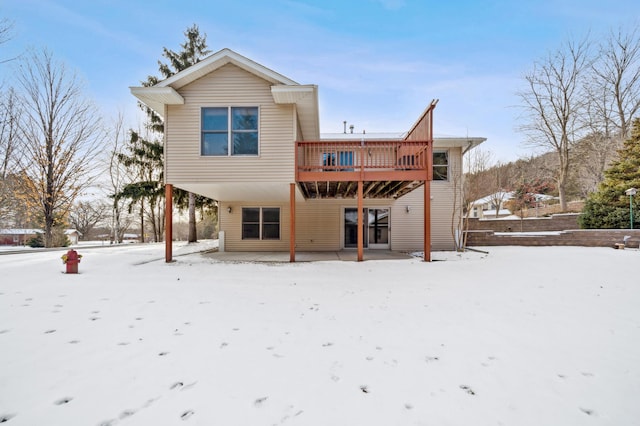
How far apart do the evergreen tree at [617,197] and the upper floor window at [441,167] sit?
698 centimetres

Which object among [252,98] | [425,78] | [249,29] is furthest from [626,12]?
[252,98]

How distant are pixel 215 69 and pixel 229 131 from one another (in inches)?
74.2

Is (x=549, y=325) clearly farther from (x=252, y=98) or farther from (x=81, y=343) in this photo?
(x=252, y=98)

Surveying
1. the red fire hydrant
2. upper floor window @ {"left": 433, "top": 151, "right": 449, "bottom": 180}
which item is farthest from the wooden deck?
the red fire hydrant

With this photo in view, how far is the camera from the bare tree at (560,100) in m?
17.5

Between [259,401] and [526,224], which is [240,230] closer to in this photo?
[259,401]

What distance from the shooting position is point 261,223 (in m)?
11.4

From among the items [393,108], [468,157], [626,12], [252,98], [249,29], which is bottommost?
[468,157]

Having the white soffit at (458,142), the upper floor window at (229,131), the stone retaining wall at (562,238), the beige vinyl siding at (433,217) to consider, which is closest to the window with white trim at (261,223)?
the upper floor window at (229,131)

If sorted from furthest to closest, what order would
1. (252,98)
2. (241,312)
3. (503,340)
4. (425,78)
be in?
(425,78) → (252,98) → (241,312) → (503,340)

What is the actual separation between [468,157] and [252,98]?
9430 mm

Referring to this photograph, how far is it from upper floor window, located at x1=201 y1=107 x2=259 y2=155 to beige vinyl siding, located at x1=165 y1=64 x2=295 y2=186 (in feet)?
0.53

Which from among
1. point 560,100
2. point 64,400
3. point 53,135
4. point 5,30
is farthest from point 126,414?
point 560,100

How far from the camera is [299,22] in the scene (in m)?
11.9
